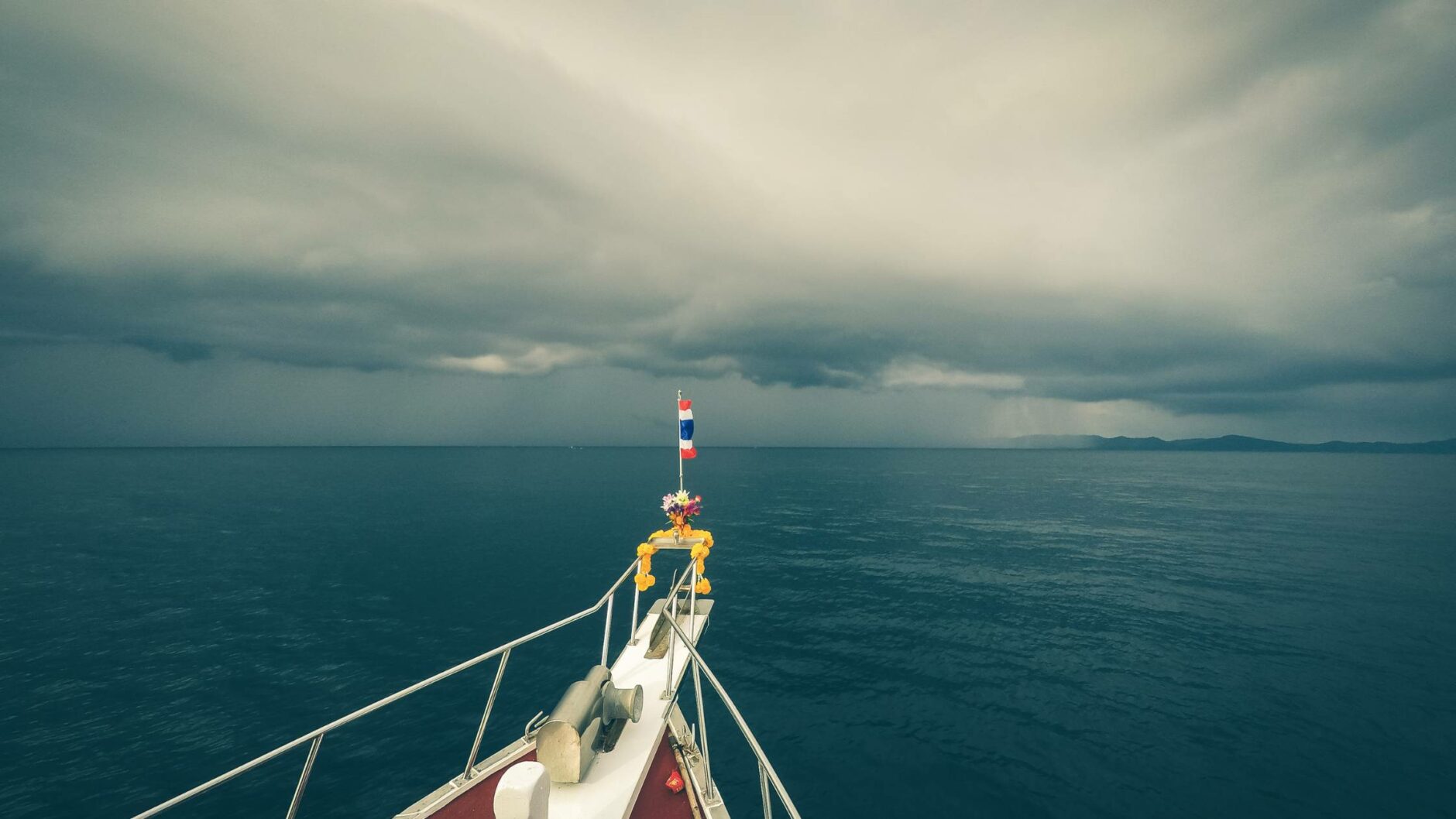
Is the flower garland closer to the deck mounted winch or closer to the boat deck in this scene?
the boat deck

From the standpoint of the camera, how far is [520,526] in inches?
2456

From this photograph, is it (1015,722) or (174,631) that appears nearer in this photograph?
(1015,722)

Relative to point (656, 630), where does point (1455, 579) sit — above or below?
below

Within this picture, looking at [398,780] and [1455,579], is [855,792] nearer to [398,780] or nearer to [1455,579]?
[398,780]

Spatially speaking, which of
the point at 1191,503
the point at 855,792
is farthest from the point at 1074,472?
the point at 855,792

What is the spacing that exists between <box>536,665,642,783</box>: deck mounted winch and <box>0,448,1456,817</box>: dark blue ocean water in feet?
29.9

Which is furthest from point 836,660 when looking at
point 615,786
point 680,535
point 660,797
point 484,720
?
point 484,720

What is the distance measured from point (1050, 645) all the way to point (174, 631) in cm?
4762

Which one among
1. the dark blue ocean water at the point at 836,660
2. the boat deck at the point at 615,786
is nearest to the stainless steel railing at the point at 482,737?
the boat deck at the point at 615,786

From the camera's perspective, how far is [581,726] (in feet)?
29.7

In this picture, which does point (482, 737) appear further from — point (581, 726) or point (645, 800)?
point (645, 800)

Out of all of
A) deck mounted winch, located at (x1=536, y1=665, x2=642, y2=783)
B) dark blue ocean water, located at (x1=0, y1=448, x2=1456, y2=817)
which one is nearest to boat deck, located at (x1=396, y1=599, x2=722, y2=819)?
deck mounted winch, located at (x1=536, y1=665, x2=642, y2=783)

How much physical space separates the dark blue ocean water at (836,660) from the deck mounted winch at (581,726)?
912cm

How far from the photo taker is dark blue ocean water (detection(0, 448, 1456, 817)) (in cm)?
1702
